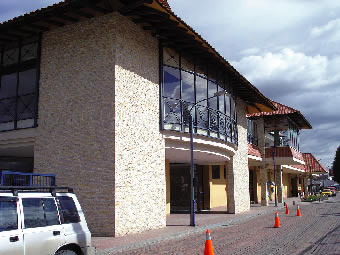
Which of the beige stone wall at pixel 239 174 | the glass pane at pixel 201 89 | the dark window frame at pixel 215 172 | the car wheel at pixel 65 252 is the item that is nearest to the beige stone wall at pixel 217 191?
the dark window frame at pixel 215 172

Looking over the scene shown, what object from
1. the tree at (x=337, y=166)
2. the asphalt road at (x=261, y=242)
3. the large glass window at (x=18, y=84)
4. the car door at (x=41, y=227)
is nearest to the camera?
the car door at (x=41, y=227)

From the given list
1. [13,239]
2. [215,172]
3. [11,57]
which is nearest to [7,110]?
[11,57]

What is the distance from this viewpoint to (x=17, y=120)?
53.0 ft

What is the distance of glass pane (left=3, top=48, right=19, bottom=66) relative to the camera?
55.7 feet

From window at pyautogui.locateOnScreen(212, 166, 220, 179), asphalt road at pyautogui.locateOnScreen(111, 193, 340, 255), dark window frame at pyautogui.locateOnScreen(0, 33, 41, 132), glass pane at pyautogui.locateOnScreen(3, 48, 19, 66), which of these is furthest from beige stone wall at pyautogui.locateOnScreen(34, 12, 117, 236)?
window at pyautogui.locateOnScreen(212, 166, 220, 179)

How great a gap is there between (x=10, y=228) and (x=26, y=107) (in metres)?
11.9

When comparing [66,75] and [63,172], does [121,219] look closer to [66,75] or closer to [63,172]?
[63,172]

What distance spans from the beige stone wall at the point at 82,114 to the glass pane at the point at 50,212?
7124 millimetres

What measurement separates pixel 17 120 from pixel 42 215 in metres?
11.4

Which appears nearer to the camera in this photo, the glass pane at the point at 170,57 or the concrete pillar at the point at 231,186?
the glass pane at the point at 170,57

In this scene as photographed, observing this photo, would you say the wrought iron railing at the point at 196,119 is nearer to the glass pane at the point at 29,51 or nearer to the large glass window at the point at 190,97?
the large glass window at the point at 190,97

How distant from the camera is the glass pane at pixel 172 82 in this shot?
16.9 meters

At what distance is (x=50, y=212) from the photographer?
613 cm

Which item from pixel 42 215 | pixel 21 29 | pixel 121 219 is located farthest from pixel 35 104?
pixel 42 215
